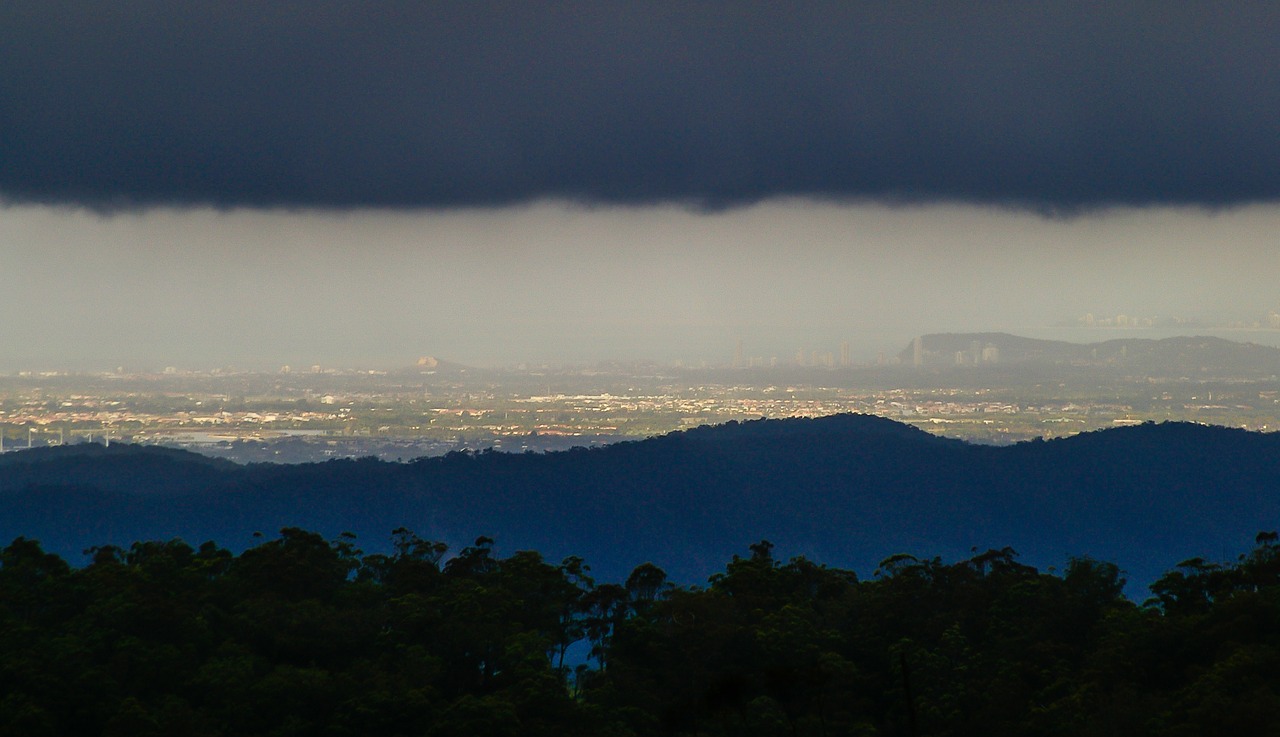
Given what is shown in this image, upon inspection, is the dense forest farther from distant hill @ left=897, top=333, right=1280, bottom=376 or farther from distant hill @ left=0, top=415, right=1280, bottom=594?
distant hill @ left=897, top=333, right=1280, bottom=376

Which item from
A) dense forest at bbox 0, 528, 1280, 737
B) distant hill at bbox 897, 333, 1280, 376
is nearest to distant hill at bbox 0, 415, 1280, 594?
distant hill at bbox 897, 333, 1280, 376

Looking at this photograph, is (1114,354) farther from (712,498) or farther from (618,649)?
(618,649)

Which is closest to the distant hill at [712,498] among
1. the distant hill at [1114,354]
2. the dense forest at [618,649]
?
the distant hill at [1114,354]

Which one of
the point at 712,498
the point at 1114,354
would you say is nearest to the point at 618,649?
the point at 712,498

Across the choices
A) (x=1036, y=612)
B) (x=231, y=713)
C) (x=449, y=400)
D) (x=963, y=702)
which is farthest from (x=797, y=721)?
(x=449, y=400)

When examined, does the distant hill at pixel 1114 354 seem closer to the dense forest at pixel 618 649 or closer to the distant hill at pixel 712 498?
the distant hill at pixel 712 498

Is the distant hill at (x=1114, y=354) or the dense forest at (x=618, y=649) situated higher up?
the distant hill at (x=1114, y=354)

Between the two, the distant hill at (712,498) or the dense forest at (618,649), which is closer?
the dense forest at (618,649)
